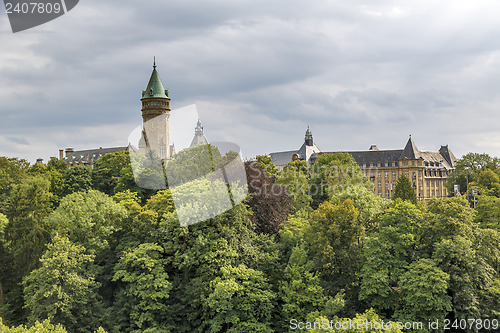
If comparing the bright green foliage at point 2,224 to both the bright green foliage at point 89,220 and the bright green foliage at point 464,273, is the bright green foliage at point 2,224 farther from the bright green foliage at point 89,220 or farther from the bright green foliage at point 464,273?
the bright green foliage at point 464,273

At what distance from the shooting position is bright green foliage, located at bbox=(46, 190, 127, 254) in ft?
119

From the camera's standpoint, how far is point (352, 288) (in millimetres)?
32906

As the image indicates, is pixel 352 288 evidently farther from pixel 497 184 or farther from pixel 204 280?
pixel 497 184

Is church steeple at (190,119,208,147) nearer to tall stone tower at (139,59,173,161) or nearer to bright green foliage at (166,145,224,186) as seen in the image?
tall stone tower at (139,59,173,161)

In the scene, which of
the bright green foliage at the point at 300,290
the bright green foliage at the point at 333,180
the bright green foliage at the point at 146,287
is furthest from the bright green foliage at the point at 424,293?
the bright green foliage at the point at 333,180

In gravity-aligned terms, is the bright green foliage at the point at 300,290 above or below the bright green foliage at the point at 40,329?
above

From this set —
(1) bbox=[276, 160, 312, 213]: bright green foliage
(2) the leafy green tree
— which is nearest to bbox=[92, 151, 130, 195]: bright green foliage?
(2) the leafy green tree

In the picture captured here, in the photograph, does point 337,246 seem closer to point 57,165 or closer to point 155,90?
point 57,165

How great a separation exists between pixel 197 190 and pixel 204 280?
5.91 metres

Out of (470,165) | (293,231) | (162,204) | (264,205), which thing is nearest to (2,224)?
(162,204)

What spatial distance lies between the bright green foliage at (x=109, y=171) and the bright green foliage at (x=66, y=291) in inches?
977

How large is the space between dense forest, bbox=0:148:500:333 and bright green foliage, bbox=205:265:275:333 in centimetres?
8

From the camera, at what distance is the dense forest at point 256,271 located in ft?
98.7

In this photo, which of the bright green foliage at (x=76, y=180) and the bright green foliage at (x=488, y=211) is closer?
the bright green foliage at (x=488, y=211)
